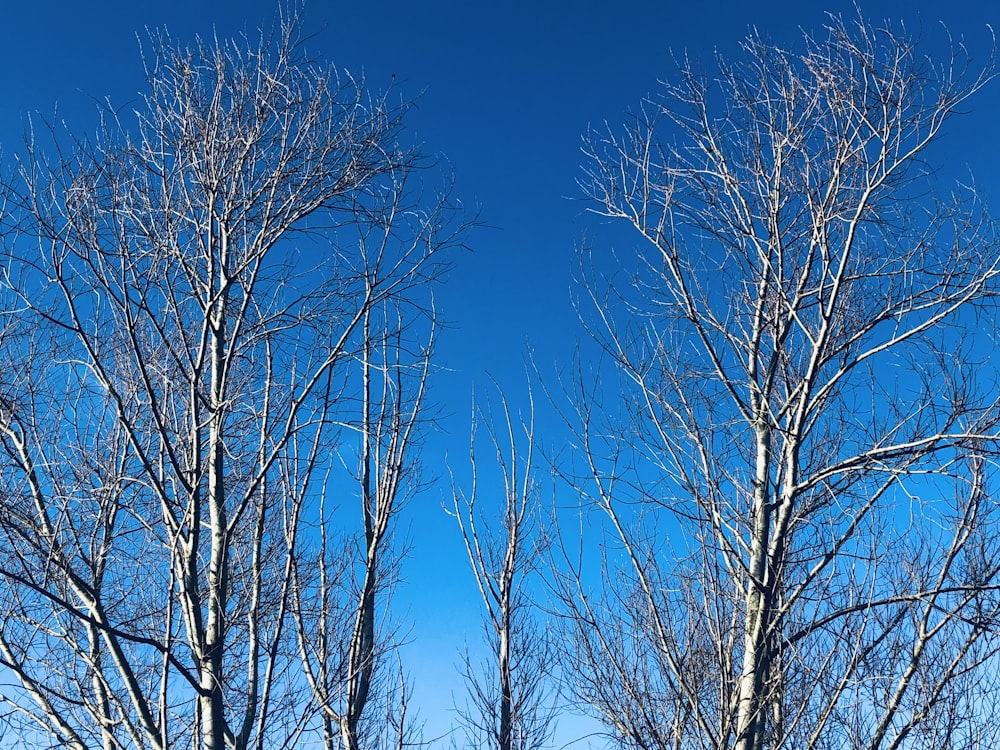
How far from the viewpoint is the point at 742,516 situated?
4727mm

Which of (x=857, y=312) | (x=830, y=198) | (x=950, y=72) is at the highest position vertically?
(x=950, y=72)

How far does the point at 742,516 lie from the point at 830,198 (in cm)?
177

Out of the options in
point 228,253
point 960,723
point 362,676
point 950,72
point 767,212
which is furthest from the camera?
point 960,723

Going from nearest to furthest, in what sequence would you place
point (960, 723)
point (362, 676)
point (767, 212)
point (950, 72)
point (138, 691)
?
1. point (138, 691)
2. point (950, 72)
3. point (767, 212)
4. point (362, 676)
5. point (960, 723)

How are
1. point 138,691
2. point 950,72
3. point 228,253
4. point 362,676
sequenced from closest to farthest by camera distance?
point 138,691 < point 228,253 < point 950,72 < point 362,676

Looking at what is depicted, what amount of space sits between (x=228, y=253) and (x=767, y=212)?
2916 millimetres

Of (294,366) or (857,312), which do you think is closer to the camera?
(294,366)

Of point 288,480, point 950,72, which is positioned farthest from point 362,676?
point 950,72

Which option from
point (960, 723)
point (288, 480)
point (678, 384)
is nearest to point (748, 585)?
point (678, 384)

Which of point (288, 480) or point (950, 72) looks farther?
point (288, 480)

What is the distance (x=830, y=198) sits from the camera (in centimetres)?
491

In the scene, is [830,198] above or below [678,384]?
above

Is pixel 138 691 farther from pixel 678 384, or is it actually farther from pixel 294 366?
pixel 678 384

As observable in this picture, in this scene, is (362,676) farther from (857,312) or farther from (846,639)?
(857,312)
